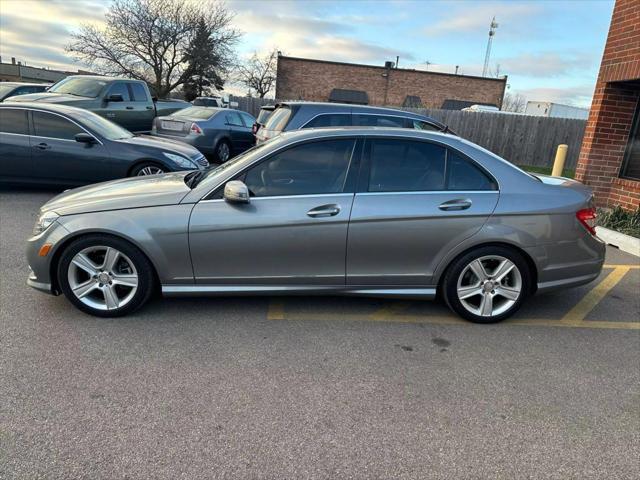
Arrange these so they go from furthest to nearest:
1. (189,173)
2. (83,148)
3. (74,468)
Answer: (83,148) → (189,173) → (74,468)

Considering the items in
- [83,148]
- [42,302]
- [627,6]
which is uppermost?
[627,6]

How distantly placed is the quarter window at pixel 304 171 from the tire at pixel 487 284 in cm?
121

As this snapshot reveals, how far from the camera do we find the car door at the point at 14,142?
711cm

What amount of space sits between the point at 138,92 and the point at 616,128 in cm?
1084

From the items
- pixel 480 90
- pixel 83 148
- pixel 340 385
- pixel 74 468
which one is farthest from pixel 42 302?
pixel 480 90

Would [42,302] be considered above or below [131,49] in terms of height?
below

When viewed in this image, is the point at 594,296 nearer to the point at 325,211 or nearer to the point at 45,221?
the point at 325,211

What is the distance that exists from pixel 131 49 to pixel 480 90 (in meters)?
25.1

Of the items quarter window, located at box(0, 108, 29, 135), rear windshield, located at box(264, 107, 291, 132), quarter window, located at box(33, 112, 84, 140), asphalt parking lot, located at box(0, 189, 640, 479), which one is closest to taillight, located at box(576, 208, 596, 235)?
asphalt parking lot, located at box(0, 189, 640, 479)

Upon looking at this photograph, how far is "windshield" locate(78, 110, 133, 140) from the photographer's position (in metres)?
7.32

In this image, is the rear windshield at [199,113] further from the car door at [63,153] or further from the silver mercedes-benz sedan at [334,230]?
the silver mercedes-benz sedan at [334,230]

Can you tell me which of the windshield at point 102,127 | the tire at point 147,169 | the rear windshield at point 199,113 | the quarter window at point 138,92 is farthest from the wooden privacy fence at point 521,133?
the tire at point 147,169

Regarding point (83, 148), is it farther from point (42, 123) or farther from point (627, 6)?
point (627, 6)

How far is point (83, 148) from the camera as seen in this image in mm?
7141
